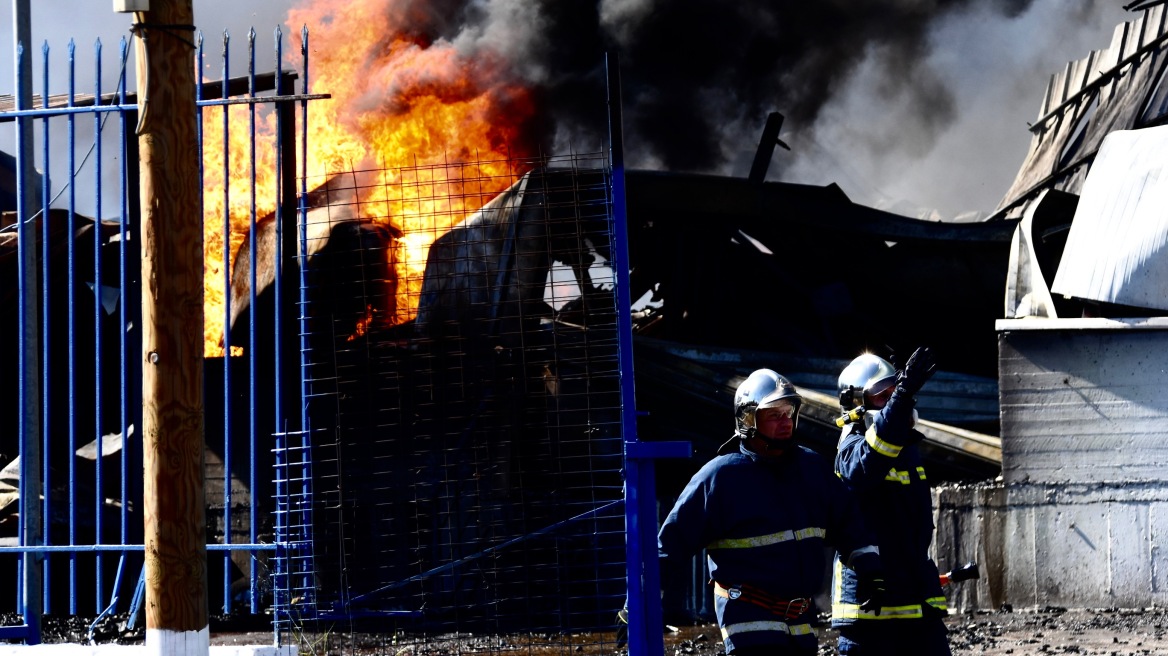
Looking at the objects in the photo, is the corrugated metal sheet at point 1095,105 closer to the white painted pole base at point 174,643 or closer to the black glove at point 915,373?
the black glove at point 915,373

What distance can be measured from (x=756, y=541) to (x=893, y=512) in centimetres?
84

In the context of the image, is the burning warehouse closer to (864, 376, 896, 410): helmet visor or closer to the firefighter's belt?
(864, 376, 896, 410): helmet visor

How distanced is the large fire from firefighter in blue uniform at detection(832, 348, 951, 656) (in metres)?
4.14

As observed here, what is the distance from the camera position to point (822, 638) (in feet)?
29.9

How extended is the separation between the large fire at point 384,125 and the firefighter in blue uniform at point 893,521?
13.6ft

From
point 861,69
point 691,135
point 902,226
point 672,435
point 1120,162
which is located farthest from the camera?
point 861,69

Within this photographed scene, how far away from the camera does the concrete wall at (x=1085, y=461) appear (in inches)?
370

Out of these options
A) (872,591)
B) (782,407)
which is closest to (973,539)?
(872,591)

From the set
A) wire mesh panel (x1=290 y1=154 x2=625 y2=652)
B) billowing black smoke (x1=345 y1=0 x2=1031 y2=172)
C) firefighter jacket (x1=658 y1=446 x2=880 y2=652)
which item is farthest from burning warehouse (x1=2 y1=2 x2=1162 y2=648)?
firefighter jacket (x1=658 y1=446 x2=880 y2=652)

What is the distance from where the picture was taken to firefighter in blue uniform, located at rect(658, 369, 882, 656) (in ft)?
17.5

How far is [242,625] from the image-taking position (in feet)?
31.3

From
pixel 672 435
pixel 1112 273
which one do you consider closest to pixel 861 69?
pixel 672 435

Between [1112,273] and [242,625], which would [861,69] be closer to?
[1112,273]

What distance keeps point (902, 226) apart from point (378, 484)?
6.36 meters
